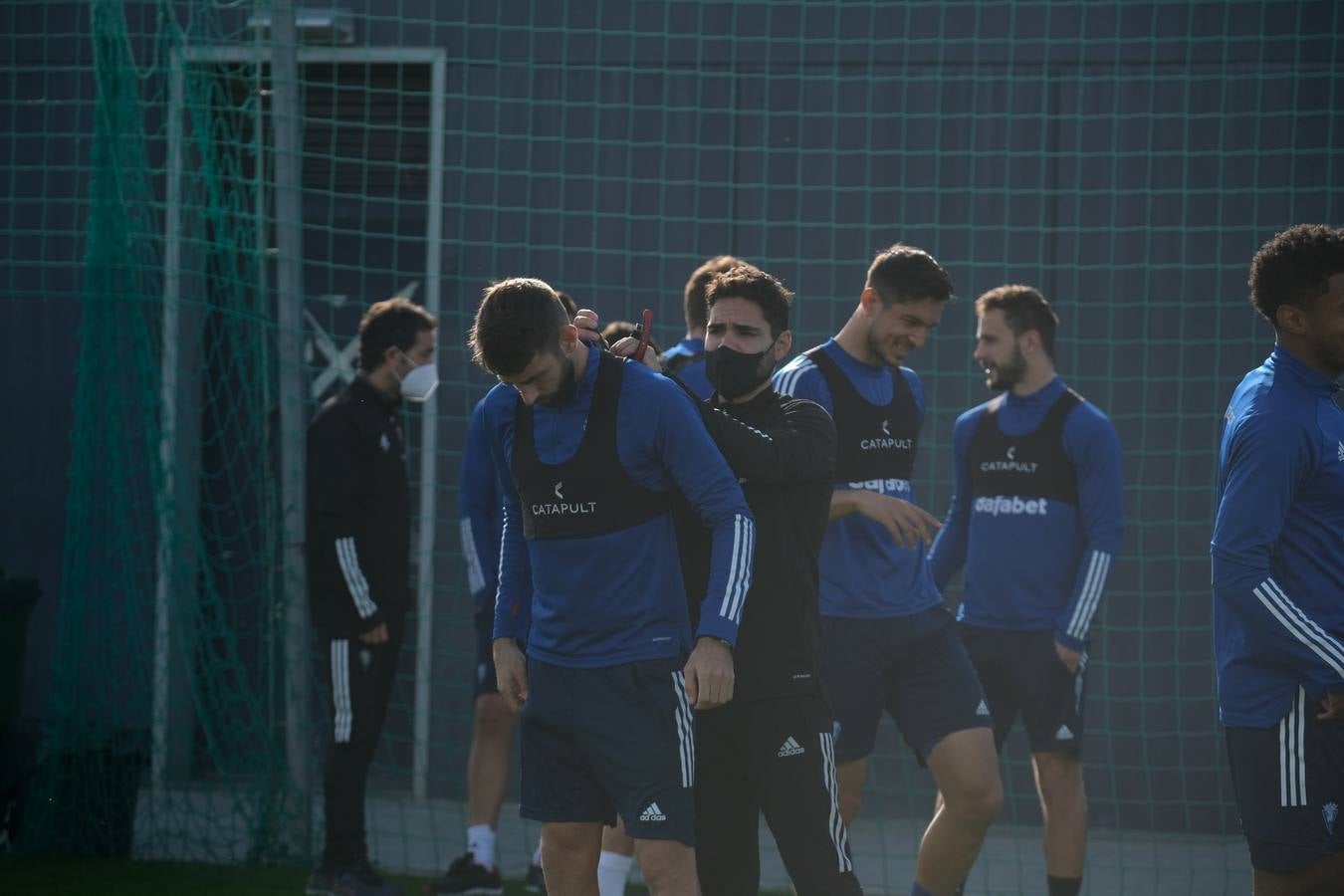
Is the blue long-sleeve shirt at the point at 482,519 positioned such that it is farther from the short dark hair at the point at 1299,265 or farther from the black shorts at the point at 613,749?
the short dark hair at the point at 1299,265

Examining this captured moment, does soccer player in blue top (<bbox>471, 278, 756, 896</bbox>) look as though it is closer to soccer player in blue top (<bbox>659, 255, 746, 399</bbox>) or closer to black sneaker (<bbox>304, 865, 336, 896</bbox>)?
soccer player in blue top (<bbox>659, 255, 746, 399</bbox>)

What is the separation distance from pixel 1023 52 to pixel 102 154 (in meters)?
3.70

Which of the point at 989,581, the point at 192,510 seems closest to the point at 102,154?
the point at 192,510

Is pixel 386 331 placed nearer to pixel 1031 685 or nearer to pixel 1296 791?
pixel 1031 685

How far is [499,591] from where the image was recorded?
3.98 m

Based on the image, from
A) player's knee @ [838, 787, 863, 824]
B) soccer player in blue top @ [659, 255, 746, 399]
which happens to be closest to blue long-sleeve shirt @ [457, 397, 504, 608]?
soccer player in blue top @ [659, 255, 746, 399]

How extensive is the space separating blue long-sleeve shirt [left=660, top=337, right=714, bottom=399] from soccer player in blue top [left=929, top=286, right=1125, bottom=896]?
0.95 m

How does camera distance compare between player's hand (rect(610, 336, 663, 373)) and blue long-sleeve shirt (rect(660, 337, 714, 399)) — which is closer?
player's hand (rect(610, 336, 663, 373))

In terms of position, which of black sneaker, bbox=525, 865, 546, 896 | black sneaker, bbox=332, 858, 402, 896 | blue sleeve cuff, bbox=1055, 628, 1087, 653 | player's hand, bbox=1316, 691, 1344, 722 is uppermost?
A: player's hand, bbox=1316, 691, 1344, 722

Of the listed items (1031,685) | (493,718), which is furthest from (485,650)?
(1031,685)

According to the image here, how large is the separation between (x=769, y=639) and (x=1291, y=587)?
1127 millimetres

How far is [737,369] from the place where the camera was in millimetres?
3902

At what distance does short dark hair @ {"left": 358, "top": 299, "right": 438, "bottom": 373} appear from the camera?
567 centimetres

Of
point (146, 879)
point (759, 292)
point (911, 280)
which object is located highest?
point (911, 280)
